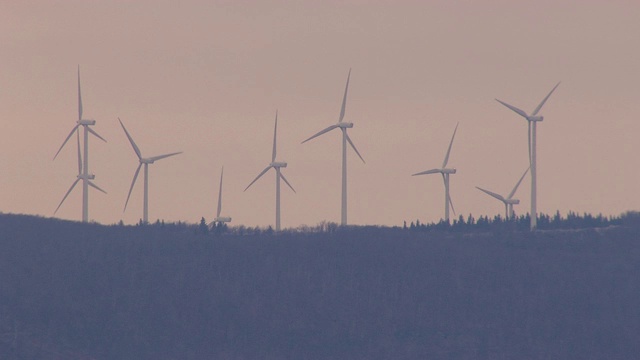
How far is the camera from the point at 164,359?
A: 654 ft

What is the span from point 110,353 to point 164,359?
5277mm

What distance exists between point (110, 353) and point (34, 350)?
914 centimetres

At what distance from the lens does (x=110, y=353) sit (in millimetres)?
199250

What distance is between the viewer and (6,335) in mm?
196625

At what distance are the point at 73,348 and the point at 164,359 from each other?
888cm

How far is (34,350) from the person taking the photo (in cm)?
19288

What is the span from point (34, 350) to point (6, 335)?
506 centimetres

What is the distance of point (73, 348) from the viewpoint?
649 ft

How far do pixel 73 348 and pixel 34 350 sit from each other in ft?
19.3

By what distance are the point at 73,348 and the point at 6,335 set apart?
654cm

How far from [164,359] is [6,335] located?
1542 cm
